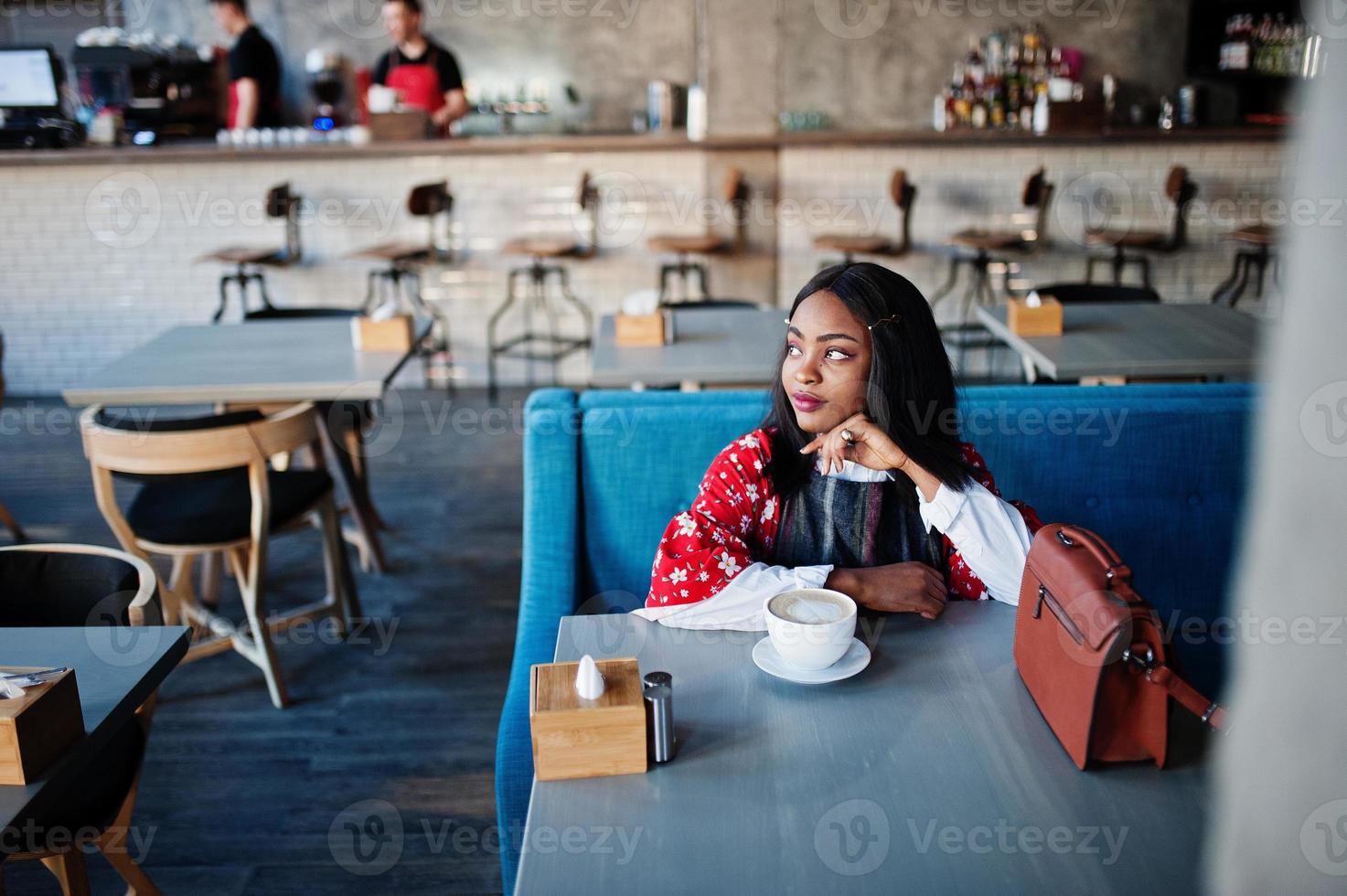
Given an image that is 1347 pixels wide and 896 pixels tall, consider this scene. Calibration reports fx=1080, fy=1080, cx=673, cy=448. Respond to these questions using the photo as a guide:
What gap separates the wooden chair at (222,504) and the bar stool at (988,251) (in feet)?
12.2

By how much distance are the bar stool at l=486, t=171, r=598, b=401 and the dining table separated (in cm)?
207

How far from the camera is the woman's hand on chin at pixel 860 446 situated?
1.67m

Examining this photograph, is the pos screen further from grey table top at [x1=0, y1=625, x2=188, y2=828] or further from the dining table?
grey table top at [x1=0, y1=625, x2=188, y2=828]

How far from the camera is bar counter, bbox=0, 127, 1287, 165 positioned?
5.66 m

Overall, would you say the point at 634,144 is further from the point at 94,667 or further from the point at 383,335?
the point at 94,667

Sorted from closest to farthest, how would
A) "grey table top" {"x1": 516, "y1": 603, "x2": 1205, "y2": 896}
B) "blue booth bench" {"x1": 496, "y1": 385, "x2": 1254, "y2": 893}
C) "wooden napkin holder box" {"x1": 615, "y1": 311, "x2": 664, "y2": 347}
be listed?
"grey table top" {"x1": 516, "y1": 603, "x2": 1205, "y2": 896}, "blue booth bench" {"x1": 496, "y1": 385, "x2": 1254, "y2": 893}, "wooden napkin holder box" {"x1": 615, "y1": 311, "x2": 664, "y2": 347}

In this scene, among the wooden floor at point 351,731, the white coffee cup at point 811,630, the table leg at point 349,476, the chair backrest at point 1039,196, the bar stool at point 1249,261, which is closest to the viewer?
the white coffee cup at point 811,630

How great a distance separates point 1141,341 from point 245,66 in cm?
544

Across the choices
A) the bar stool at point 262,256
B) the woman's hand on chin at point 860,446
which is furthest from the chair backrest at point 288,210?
the woman's hand on chin at point 860,446

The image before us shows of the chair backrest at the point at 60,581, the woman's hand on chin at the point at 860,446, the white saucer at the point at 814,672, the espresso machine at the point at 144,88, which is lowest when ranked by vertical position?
the chair backrest at the point at 60,581

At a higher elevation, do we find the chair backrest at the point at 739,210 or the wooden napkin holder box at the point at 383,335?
the chair backrest at the point at 739,210

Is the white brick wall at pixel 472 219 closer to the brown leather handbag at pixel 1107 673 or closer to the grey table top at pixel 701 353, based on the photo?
the grey table top at pixel 701 353

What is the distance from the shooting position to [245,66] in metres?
6.43

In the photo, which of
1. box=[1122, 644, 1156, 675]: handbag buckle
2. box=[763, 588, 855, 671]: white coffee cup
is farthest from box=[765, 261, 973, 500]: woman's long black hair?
box=[1122, 644, 1156, 675]: handbag buckle
